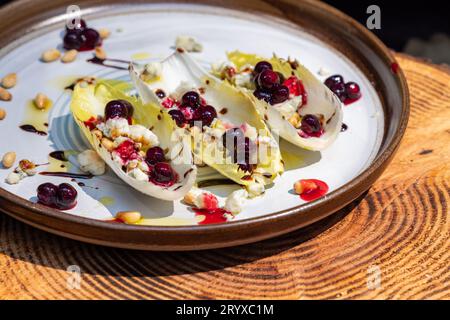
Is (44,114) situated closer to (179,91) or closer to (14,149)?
(14,149)

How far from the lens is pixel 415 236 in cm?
232

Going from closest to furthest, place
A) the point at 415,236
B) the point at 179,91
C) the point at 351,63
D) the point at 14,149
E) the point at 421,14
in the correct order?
the point at 415,236 < the point at 14,149 < the point at 179,91 < the point at 351,63 < the point at 421,14

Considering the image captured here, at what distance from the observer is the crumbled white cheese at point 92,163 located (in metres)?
2.40

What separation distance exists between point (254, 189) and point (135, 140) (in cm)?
43

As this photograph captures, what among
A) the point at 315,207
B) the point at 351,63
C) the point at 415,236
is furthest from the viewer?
the point at 351,63

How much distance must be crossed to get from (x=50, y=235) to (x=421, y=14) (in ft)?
12.7

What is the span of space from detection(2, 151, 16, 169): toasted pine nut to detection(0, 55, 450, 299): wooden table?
194 millimetres

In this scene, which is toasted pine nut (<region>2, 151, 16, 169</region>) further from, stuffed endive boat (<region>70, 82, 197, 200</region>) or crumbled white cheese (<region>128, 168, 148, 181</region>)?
crumbled white cheese (<region>128, 168, 148, 181</region>)

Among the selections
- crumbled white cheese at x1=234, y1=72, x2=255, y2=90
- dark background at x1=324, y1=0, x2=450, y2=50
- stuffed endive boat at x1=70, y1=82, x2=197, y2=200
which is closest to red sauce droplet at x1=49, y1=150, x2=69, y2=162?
stuffed endive boat at x1=70, y1=82, x2=197, y2=200

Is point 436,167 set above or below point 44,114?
below

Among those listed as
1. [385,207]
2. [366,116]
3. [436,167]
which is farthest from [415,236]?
[366,116]

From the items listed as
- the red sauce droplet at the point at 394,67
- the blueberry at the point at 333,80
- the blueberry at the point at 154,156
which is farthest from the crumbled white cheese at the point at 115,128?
the red sauce droplet at the point at 394,67

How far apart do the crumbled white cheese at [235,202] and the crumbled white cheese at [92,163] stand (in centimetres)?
43

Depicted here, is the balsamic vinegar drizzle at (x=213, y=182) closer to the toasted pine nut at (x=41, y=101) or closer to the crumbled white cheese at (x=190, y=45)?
the toasted pine nut at (x=41, y=101)
